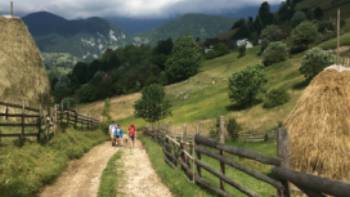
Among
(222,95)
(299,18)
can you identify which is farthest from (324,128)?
(299,18)

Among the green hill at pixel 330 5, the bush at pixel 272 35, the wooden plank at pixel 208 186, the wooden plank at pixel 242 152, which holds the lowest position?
the wooden plank at pixel 208 186

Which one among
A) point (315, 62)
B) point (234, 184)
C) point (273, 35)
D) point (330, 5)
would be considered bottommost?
point (234, 184)

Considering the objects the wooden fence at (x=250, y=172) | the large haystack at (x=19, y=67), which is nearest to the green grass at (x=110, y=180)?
the wooden fence at (x=250, y=172)

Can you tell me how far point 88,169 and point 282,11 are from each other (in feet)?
596

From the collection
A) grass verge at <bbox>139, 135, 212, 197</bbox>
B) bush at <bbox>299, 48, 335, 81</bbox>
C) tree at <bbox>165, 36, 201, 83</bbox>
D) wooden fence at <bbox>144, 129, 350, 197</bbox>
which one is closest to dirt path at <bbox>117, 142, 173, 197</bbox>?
grass verge at <bbox>139, 135, 212, 197</bbox>

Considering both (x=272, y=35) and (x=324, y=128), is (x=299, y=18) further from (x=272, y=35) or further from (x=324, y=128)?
(x=324, y=128)

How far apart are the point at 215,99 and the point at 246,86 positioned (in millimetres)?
13174

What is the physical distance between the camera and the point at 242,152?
10711 millimetres

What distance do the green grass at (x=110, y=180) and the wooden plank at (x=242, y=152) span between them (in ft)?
10.4

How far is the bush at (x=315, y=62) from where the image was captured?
74.9 meters

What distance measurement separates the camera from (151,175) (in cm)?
1675

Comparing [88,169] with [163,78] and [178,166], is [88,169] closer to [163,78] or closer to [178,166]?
[178,166]

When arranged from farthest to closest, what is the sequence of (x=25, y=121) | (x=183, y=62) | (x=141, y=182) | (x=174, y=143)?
(x=183, y=62) → (x=25, y=121) → (x=174, y=143) → (x=141, y=182)

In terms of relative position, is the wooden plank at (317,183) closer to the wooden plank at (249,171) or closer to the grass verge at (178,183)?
the wooden plank at (249,171)
